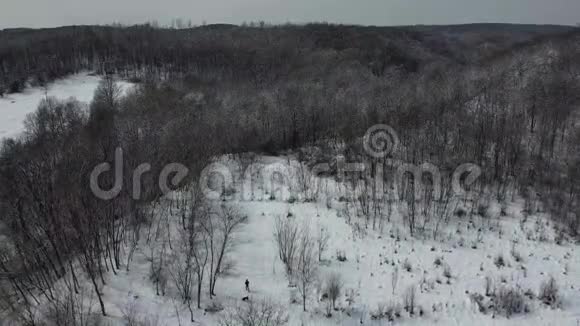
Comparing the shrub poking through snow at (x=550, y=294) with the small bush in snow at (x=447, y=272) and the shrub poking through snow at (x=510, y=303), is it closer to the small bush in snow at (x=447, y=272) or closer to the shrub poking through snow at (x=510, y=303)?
the shrub poking through snow at (x=510, y=303)

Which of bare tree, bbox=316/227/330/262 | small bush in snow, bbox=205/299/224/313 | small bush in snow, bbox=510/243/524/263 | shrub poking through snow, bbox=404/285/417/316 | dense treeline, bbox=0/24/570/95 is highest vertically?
dense treeline, bbox=0/24/570/95

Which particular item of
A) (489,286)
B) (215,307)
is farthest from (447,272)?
(215,307)

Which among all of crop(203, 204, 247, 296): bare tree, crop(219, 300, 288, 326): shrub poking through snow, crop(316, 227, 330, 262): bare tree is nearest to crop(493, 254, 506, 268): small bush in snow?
crop(316, 227, 330, 262): bare tree

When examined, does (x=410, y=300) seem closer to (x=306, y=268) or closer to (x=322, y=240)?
(x=306, y=268)

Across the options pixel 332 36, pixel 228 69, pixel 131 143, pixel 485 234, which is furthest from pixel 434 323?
pixel 332 36

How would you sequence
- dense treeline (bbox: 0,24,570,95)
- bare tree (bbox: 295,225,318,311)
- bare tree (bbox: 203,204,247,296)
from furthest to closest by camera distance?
dense treeline (bbox: 0,24,570,95)
bare tree (bbox: 203,204,247,296)
bare tree (bbox: 295,225,318,311)

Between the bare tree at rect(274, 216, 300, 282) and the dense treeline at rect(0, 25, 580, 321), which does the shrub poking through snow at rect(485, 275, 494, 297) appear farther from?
the bare tree at rect(274, 216, 300, 282)

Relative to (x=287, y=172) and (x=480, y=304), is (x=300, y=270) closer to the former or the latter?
(x=480, y=304)

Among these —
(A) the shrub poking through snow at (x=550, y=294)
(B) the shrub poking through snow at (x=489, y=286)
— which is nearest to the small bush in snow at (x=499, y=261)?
(B) the shrub poking through snow at (x=489, y=286)
